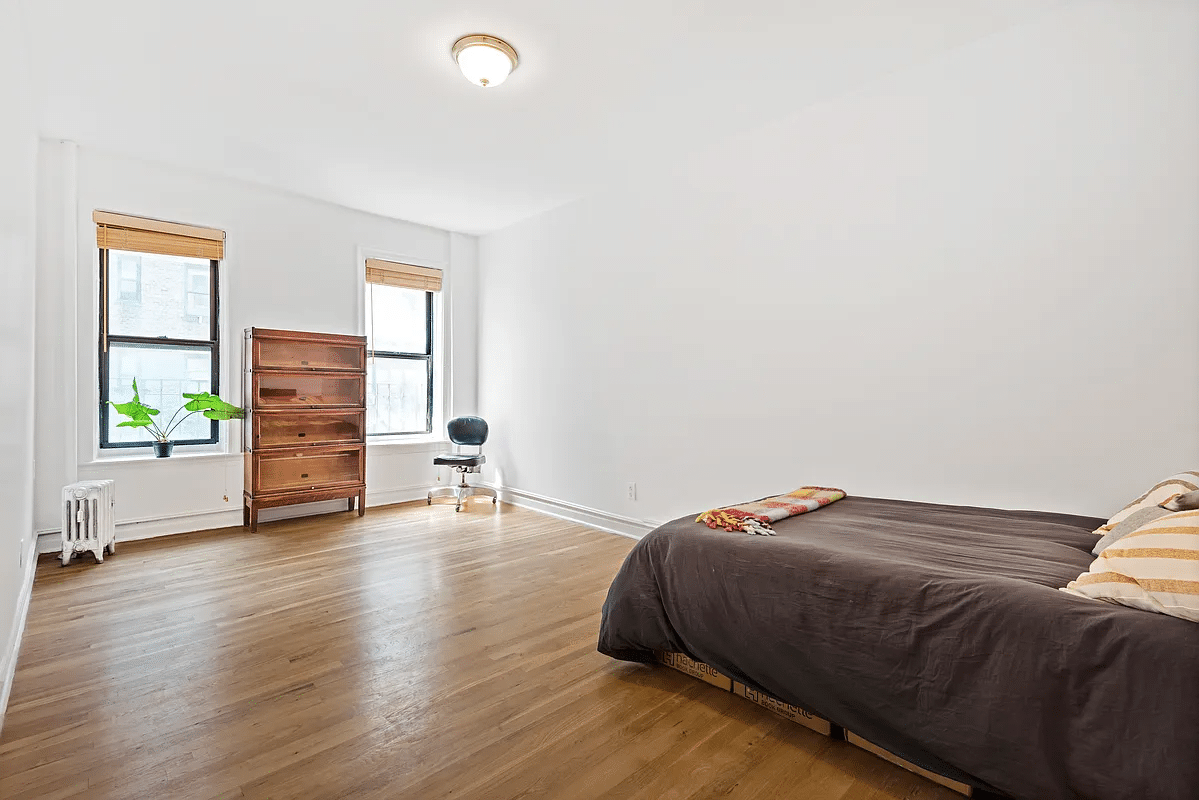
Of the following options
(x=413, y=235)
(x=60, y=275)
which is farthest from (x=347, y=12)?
(x=413, y=235)

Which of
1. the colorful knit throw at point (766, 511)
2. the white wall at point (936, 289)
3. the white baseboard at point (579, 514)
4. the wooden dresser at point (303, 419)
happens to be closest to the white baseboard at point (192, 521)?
the wooden dresser at point (303, 419)

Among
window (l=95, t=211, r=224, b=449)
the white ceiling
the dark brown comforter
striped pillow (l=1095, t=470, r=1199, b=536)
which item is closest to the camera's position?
the dark brown comforter

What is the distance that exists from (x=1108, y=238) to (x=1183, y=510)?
1.36m

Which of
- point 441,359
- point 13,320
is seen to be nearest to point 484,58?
point 13,320

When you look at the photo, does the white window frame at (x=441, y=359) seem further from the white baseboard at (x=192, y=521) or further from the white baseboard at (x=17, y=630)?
the white baseboard at (x=17, y=630)

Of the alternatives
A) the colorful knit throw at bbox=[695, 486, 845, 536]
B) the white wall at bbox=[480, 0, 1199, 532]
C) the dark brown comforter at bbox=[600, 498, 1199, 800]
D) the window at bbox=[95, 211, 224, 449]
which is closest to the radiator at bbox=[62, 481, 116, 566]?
the window at bbox=[95, 211, 224, 449]

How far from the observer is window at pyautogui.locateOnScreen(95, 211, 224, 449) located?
14.1ft

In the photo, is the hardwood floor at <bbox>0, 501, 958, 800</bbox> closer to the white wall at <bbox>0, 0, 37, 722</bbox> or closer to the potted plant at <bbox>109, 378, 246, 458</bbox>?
the white wall at <bbox>0, 0, 37, 722</bbox>

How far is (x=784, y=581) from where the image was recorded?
6.41 feet

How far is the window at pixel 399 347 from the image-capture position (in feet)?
18.8

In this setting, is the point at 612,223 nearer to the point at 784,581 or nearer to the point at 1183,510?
the point at 784,581

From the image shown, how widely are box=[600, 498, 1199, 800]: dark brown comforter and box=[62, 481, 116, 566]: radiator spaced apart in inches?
139

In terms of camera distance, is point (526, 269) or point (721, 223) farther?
point (526, 269)

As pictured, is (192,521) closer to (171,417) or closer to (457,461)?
(171,417)
